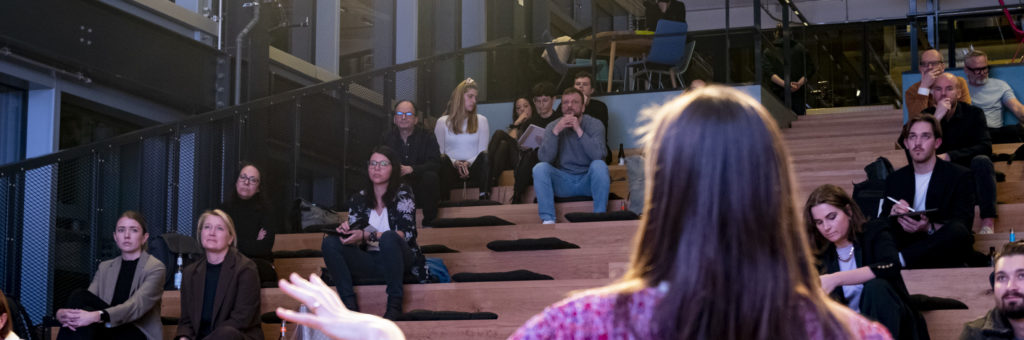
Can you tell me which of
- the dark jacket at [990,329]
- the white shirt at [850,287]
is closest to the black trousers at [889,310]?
the white shirt at [850,287]

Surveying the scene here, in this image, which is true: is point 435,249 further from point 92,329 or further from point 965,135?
point 965,135

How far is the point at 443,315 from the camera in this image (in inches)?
203

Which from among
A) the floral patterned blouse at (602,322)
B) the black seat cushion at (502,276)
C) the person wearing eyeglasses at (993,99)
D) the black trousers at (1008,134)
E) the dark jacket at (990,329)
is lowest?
the dark jacket at (990,329)

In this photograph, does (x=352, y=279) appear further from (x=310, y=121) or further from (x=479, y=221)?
(x=310, y=121)

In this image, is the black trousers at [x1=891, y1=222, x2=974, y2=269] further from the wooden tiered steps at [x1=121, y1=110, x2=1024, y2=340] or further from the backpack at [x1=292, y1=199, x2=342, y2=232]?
the backpack at [x1=292, y1=199, x2=342, y2=232]

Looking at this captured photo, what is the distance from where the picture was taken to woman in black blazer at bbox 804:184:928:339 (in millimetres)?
4250

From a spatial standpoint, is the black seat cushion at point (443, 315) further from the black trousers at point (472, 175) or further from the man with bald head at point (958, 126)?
the black trousers at point (472, 175)

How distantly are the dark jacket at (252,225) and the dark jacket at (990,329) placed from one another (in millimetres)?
3690

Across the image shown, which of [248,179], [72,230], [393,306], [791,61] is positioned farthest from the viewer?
[791,61]

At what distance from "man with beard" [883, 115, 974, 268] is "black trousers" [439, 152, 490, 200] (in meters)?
3.11

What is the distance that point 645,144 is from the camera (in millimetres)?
1106

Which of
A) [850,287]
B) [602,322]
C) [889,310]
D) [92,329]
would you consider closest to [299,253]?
[92,329]

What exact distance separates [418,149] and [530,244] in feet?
5.94

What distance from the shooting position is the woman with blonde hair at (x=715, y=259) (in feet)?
3.33
